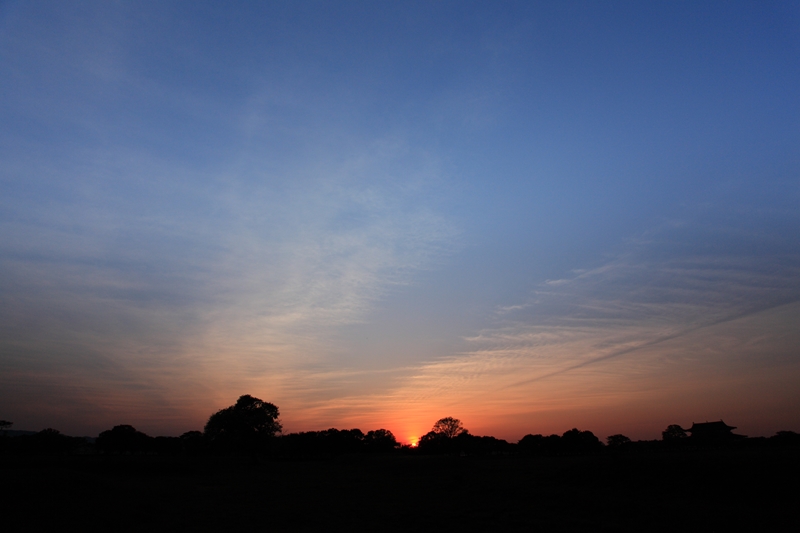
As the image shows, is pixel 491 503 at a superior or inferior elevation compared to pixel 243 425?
inferior

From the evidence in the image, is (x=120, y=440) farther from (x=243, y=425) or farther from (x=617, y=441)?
(x=617, y=441)

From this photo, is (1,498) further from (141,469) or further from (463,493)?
(141,469)

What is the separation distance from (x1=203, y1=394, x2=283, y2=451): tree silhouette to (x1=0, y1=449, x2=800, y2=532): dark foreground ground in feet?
117

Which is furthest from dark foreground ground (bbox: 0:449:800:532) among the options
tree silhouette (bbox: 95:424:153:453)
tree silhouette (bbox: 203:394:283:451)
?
tree silhouette (bbox: 95:424:153:453)

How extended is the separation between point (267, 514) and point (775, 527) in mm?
27650

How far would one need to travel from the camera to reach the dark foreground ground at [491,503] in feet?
63.8

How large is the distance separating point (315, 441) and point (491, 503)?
9836 cm

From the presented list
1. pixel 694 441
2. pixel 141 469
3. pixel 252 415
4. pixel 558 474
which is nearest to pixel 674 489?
pixel 558 474

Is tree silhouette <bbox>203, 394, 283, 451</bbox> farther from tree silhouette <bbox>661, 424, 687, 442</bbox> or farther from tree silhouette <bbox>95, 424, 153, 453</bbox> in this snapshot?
tree silhouette <bbox>661, 424, 687, 442</bbox>

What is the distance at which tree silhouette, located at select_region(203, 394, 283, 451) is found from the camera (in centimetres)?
7169

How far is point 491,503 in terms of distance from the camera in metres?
27.6

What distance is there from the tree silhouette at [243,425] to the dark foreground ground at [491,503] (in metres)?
35.6

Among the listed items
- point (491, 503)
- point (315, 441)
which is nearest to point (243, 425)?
point (315, 441)

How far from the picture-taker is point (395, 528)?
22172 mm
